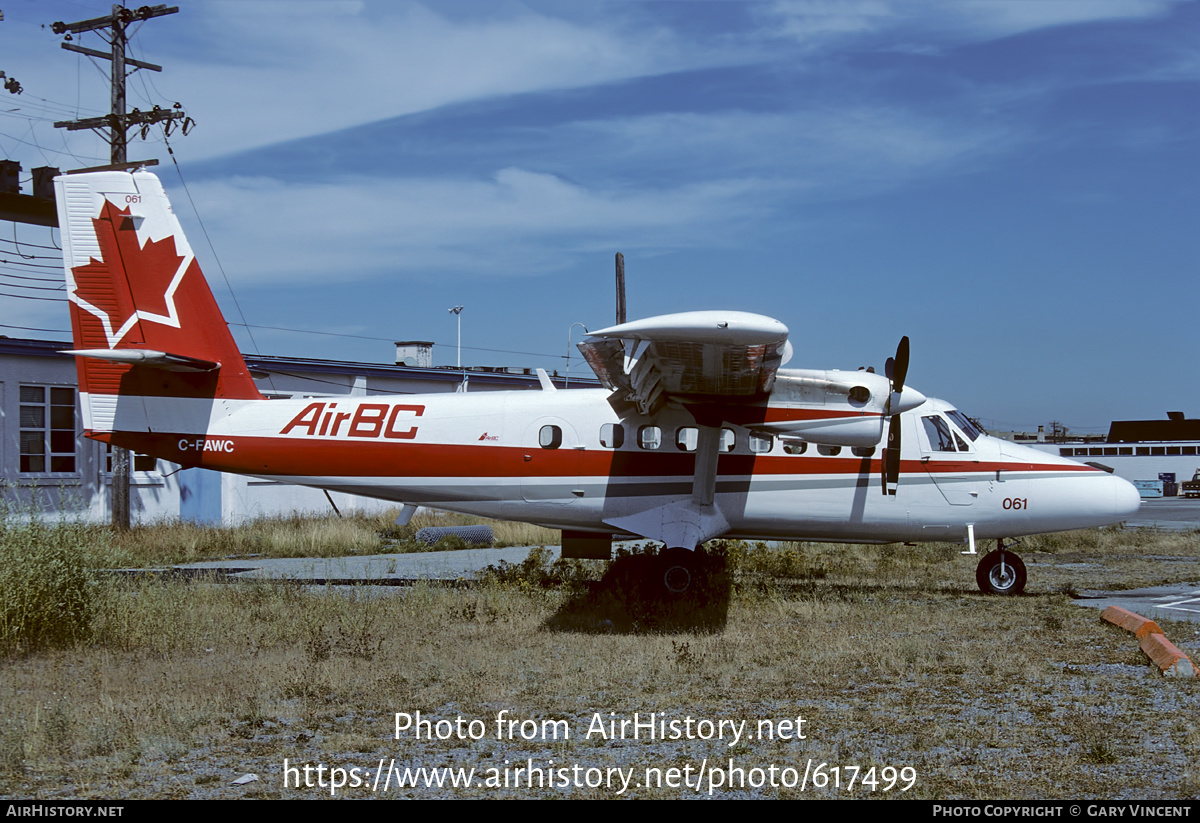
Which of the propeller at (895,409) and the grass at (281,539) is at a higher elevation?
the propeller at (895,409)

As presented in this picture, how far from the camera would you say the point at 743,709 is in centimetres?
773

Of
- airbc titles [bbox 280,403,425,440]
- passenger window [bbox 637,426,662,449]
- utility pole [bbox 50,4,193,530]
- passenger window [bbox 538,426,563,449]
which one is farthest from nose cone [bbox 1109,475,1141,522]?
utility pole [bbox 50,4,193,530]

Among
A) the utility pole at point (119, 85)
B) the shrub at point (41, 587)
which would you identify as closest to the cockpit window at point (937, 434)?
the shrub at point (41, 587)

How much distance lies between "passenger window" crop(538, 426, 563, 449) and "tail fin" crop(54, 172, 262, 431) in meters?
4.35

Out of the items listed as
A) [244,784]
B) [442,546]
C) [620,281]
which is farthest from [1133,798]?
[620,281]

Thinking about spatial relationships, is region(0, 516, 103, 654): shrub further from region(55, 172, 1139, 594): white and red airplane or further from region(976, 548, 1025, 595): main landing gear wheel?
region(976, 548, 1025, 595): main landing gear wheel

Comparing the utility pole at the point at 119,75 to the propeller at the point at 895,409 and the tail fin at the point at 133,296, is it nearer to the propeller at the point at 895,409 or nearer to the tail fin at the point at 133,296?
the tail fin at the point at 133,296

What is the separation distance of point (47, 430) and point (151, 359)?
47.6ft

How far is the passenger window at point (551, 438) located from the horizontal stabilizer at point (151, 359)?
4719 mm

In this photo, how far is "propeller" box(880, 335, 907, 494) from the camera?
39.7 feet

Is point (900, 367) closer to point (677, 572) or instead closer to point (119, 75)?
point (677, 572)

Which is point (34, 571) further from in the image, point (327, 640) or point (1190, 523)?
point (1190, 523)

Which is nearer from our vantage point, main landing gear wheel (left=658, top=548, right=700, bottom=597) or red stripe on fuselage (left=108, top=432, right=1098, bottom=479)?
main landing gear wheel (left=658, top=548, right=700, bottom=597)

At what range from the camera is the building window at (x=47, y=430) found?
2444cm
